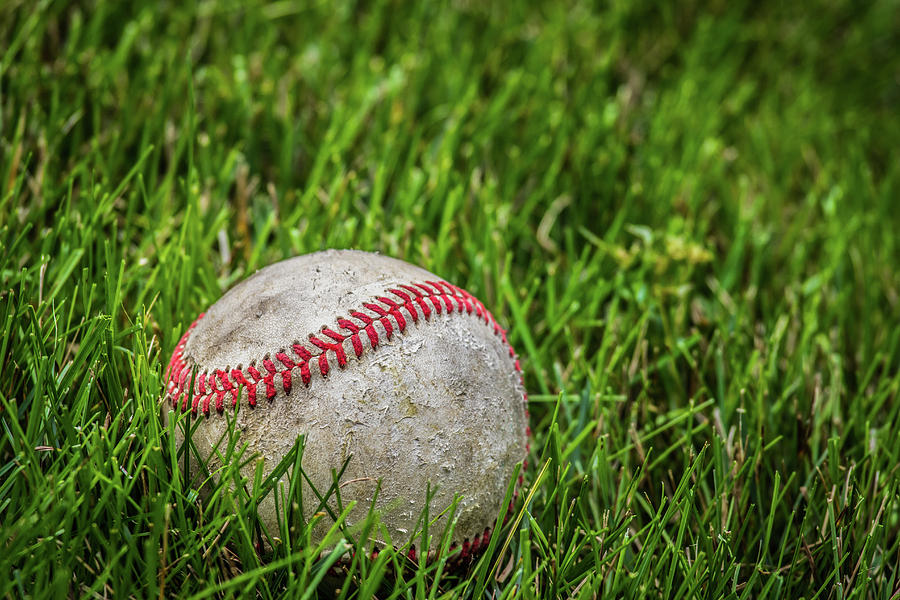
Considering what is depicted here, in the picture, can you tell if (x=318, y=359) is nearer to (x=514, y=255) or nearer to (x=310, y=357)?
(x=310, y=357)

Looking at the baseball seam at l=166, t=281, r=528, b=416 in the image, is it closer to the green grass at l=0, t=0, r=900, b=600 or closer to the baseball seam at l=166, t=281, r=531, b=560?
the baseball seam at l=166, t=281, r=531, b=560

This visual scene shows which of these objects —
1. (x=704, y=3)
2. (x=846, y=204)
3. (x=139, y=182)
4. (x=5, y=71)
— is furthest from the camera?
(x=704, y=3)

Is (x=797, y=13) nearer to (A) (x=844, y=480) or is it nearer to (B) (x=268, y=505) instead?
(A) (x=844, y=480)

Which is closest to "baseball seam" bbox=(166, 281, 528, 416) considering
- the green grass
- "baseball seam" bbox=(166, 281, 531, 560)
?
"baseball seam" bbox=(166, 281, 531, 560)

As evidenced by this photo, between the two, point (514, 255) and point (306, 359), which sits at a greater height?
point (306, 359)

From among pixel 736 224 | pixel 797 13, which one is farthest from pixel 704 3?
pixel 736 224

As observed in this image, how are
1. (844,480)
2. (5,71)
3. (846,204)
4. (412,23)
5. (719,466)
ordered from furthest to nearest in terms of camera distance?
(412,23)
(846,204)
(5,71)
(844,480)
(719,466)

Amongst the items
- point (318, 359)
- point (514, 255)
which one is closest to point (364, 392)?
point (318, 359)

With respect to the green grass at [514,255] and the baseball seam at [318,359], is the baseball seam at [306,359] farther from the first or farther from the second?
the green grass at [514,255]
